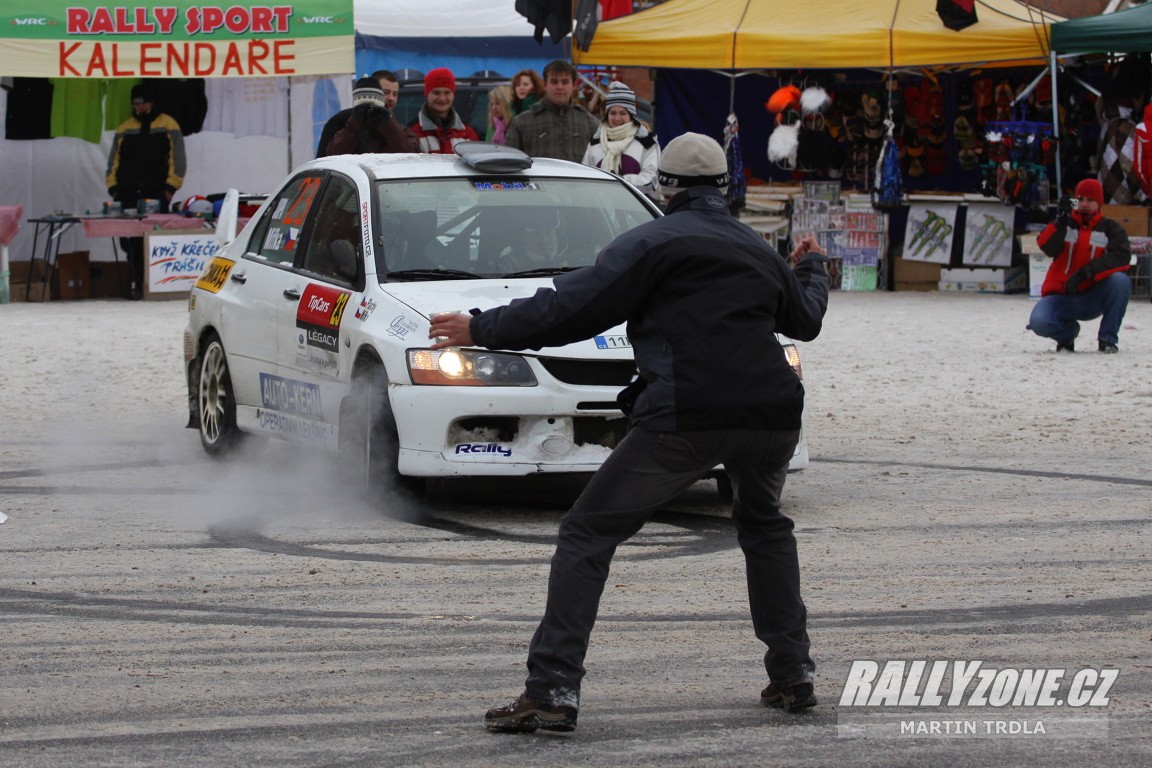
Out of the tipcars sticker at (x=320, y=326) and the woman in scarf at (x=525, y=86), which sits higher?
the woman in scarf at (x=525, y=86)

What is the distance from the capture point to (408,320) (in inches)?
322

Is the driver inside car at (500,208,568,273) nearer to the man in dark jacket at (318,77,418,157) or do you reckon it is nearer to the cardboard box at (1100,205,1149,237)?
the man in dark jacket at (318,77,418,157)

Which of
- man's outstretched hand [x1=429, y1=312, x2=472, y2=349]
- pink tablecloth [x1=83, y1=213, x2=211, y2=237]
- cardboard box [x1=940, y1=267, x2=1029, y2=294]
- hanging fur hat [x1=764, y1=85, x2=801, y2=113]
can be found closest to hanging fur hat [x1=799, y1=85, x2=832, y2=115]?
hanging fur hat [x1=764, y1=85, x2=801, y2=113]

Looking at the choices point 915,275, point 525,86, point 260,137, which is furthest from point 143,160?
point 915,275

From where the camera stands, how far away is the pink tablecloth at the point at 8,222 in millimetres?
20091

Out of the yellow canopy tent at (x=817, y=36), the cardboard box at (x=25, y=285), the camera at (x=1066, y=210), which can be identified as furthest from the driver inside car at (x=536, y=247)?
the cardboard box at (x=25, y=285)

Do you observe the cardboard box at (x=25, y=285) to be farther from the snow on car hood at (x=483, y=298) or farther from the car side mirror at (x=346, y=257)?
the snow on car hood at (x=483, y=298)

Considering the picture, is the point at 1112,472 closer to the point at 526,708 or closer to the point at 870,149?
the point at 526,708

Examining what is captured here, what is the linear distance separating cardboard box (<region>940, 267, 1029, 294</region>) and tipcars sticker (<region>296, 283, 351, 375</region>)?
14.0 m

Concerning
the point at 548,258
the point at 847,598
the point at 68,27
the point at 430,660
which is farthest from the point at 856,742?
the point at 68,27

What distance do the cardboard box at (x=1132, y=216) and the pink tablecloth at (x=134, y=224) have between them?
9.80 meters

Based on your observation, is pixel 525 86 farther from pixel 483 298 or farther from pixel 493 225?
pixel 483 298

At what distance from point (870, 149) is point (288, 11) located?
23.3 ft

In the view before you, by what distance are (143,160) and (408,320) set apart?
13924 mm
